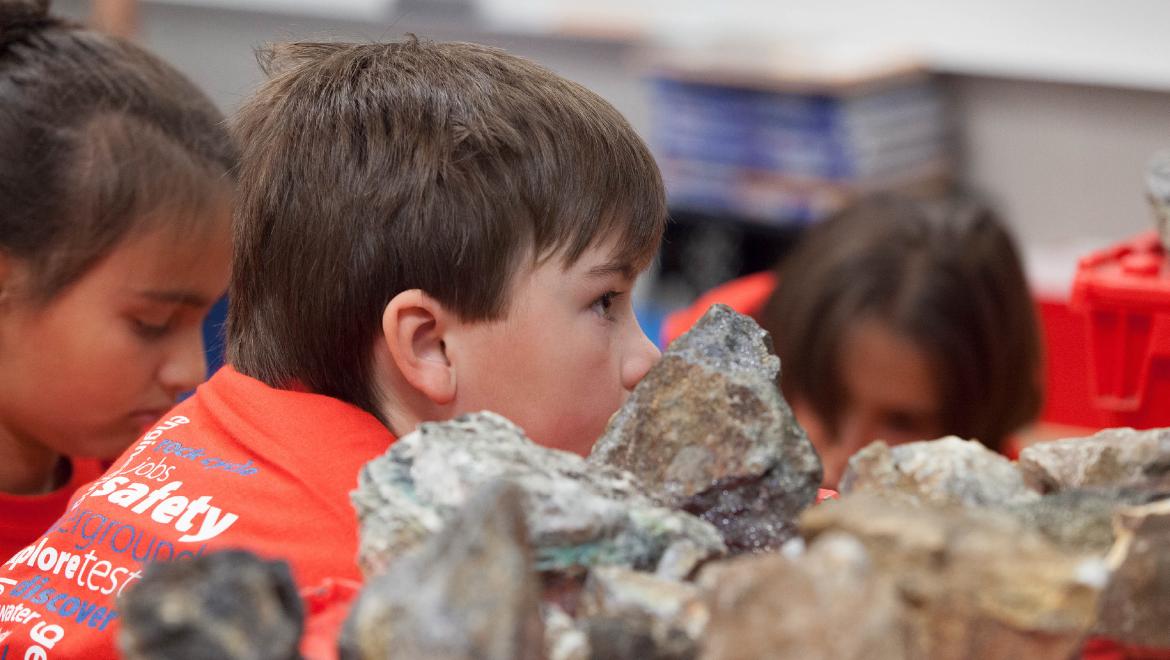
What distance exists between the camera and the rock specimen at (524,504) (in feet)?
1.96

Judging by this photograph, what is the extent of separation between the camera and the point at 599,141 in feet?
3.47

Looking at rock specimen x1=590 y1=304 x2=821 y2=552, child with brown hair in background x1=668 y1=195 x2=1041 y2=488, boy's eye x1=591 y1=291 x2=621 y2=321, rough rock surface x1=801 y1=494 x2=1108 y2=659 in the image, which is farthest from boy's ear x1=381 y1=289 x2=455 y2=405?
child with brown hair in background x1=668 y1=195 x2=1041 y2=488

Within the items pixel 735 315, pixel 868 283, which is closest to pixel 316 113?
pixel 735 315

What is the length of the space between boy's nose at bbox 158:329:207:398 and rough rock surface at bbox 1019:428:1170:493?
106 cm

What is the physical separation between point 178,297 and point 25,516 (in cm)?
32

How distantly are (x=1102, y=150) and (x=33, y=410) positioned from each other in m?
2.67

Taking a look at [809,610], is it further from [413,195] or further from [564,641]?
[413,195]

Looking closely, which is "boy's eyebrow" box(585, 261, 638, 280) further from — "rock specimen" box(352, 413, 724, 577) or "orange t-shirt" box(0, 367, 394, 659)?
"rock specimen" box(352, 413, 724, 577)

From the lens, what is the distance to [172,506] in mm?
868

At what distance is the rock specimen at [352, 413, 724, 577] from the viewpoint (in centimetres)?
60

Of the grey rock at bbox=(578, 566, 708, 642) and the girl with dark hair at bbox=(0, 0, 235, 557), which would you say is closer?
the grey rock at bbox=(578, 566, 708, 642)

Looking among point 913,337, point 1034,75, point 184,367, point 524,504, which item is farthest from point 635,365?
point 1034,75

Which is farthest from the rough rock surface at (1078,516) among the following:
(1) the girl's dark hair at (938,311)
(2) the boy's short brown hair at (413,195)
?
(1) the girl's dark hair at (938,311)

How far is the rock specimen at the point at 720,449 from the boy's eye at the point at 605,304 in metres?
0.30
